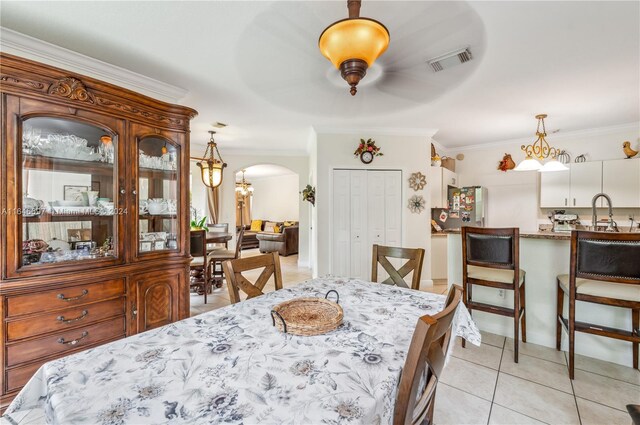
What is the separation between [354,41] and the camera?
1.44 meters

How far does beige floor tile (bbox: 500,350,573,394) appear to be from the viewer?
202 centimetres

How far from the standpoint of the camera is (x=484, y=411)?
177 cm

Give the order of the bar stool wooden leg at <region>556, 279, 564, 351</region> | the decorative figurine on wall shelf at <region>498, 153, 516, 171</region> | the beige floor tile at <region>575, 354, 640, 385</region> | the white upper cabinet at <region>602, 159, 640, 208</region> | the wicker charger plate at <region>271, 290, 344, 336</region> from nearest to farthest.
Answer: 1. the wicker charger plate at <region>271, 290, 344, 336</region>
2. the beige floor tile at <region>575, 354, 640, 385</region>
3. the bar stool wooden leg at <region>556, 279, 564, 351</region>
4. the white upper cabinet at <region>602, 159, 640, 208</region>
5. the decorative figurine on wall shelf at <region>498, 153, 516, 171</region>

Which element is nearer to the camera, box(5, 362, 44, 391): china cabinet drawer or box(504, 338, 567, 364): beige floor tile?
box(5, 362, 44, 391): china cabinet drawer

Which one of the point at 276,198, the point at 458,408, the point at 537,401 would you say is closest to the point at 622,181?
the point at 537,401

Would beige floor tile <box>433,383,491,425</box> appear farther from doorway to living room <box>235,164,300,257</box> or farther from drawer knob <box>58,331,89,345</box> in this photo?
doorway to living room <box>235,164,300,257</box>

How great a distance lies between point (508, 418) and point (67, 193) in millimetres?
3347

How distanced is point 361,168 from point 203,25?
2937mm

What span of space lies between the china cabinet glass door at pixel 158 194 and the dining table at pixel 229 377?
145 cm

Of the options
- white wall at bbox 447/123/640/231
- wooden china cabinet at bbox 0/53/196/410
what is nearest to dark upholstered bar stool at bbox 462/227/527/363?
wooden china cabinet at bbox 0/53/196/410

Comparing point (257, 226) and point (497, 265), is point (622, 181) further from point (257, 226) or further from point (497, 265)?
point (257, 226)

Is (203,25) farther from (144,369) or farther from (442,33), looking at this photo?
(144,369)

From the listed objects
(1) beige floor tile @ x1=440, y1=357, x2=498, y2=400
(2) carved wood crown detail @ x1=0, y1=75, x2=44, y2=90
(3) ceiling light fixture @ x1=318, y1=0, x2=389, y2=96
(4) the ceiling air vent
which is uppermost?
(4) the ceiling air vent

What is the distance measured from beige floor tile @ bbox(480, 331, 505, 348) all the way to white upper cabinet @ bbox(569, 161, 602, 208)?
3.17 m
